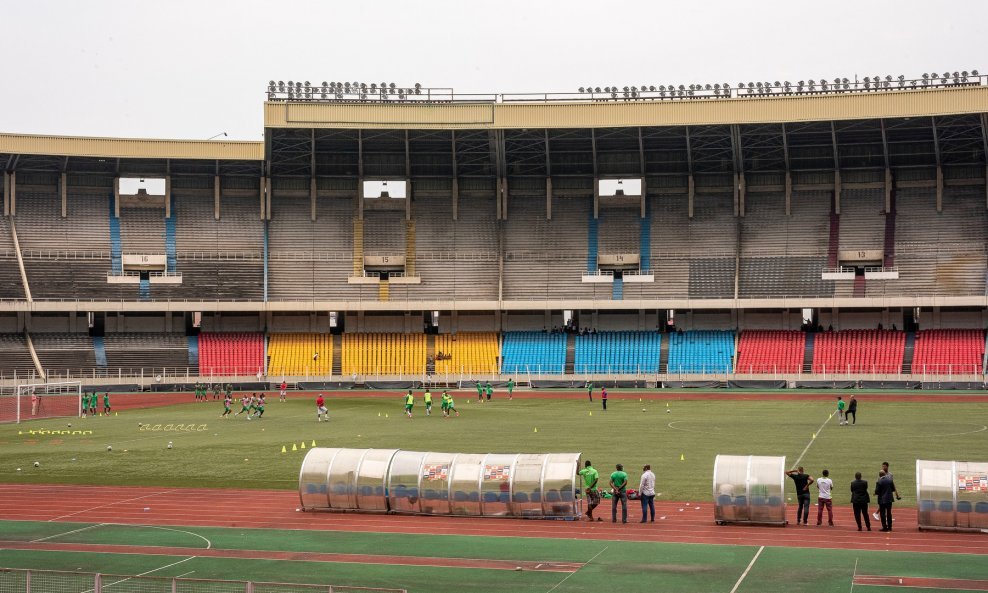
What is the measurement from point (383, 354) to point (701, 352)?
23104mm

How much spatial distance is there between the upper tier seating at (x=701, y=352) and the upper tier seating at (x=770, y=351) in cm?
89

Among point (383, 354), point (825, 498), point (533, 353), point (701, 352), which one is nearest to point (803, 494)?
point (825, 498)

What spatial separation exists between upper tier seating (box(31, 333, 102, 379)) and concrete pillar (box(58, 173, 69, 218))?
32.2 feet

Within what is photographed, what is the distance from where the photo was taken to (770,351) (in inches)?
2923

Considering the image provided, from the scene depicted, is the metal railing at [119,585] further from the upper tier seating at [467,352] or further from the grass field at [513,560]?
the upper tier seating at [467,352]

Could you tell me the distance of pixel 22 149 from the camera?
77875 millimetres

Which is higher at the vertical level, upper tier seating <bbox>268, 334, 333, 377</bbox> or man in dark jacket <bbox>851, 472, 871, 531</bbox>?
upper tier seating <bbox>268, 334, 333, 377</bbox>

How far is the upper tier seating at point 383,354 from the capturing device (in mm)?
78438

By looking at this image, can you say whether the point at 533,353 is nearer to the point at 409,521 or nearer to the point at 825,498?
the point at 409,521

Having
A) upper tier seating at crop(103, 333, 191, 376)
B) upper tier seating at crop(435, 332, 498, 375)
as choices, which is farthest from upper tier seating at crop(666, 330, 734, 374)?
upper tier seating at crop(103, 333, 191, 376)

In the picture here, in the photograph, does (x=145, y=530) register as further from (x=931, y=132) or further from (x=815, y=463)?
(x=931, y=132)

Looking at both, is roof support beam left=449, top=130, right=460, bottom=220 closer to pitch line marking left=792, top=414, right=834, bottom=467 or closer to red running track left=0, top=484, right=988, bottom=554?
pitch line marking left=792, top=414, right=834, bottom=467

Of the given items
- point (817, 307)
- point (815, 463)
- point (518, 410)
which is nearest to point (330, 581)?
point (815, 463)

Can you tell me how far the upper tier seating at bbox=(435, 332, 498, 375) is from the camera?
255ft
